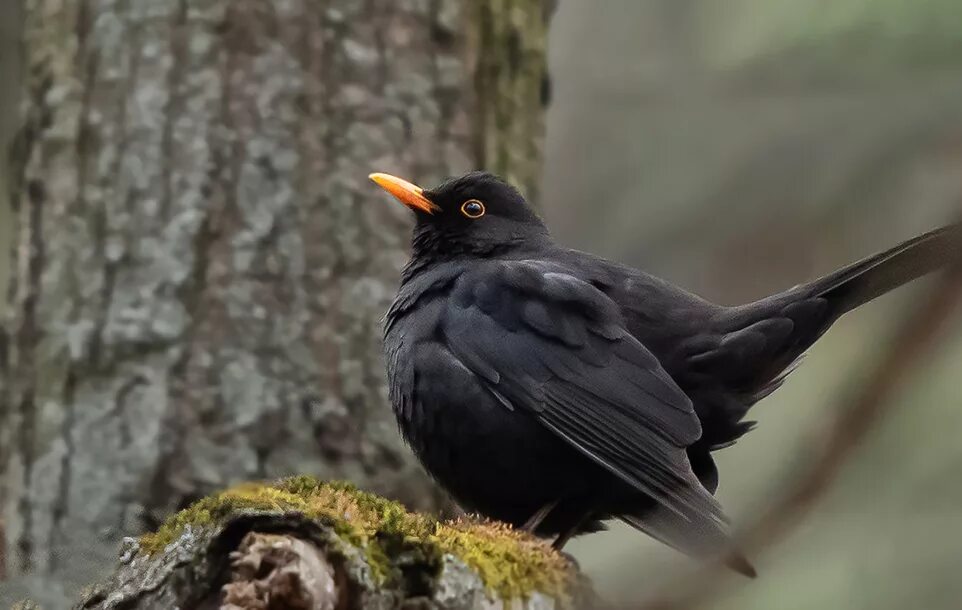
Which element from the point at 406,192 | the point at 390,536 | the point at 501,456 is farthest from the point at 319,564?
the point at 406,192

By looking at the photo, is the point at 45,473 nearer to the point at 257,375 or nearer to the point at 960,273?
the point at 257,375

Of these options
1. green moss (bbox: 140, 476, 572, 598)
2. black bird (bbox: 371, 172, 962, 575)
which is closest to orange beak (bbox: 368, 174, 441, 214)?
black bird (bbox: 371, 172, 962, 575)

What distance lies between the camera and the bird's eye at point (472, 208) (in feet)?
15.8

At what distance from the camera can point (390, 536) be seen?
272 cm

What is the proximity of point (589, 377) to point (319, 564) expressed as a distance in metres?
1.76

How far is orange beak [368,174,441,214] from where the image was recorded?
4.71 metres

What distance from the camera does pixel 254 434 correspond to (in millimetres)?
4570

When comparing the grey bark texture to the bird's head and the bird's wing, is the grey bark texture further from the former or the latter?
the bird's head

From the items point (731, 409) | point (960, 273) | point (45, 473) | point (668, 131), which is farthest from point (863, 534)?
point (668, 131)

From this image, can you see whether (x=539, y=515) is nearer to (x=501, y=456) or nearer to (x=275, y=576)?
(x=501, y=456)

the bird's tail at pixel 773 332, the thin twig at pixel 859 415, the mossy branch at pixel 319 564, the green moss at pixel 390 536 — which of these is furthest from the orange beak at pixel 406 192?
the thin twig at pixel 859 415

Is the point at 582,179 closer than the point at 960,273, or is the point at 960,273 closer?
the point at 960,273

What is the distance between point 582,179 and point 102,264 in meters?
3.59

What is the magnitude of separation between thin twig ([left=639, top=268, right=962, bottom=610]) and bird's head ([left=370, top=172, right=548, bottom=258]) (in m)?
2.54
